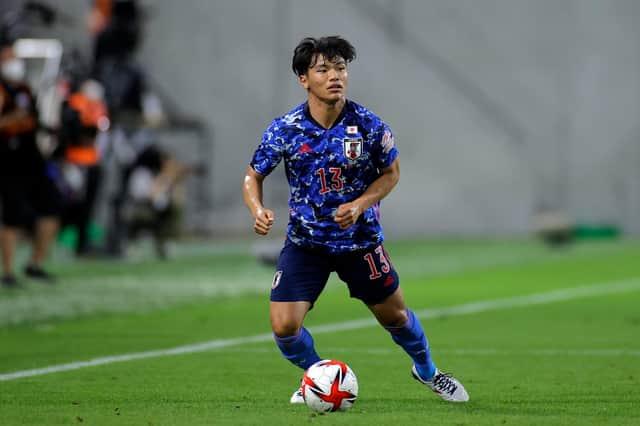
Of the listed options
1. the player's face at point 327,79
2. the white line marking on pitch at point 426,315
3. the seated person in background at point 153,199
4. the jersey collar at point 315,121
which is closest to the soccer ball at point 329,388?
the jersey collar at point 315,121

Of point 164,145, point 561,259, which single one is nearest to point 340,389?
point 561,259

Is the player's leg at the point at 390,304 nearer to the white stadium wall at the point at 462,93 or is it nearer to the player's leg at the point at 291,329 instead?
the player's leg at the point at 291,329

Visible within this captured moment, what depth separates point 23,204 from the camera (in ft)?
48.4

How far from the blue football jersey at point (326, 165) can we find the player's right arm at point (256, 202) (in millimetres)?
45

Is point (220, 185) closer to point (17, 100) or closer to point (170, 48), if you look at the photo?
point (170, 48)

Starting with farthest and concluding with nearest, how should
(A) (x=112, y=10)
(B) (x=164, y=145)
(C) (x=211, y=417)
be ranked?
(B) (x=164, y=145) → (A) (x=112, y=10) → (C) (x=211, y=417)

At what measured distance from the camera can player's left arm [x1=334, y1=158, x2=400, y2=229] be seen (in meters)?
6.78

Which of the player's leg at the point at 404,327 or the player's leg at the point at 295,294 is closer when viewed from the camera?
the player's leg at the point at 295,294

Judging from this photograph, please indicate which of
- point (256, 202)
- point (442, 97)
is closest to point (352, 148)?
point (256, 202)

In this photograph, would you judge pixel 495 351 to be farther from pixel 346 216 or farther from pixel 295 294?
pixel 346 216

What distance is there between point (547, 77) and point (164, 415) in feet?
68.5

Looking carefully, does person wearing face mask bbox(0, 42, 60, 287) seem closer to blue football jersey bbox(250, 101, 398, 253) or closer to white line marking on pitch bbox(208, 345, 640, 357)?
white line marking on pitch bbox(208, 345, 640, 357)

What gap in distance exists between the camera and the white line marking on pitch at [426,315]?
865 cm

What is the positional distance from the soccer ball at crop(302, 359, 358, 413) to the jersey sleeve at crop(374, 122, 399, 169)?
38.9 inches
